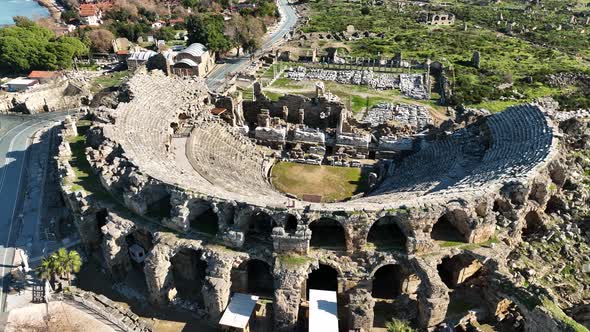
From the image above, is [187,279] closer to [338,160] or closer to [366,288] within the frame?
[366,288]

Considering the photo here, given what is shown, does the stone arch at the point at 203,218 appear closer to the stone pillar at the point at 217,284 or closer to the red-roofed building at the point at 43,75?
the stone pillar at the point at 217,284

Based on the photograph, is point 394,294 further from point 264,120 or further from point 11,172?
point 11,172

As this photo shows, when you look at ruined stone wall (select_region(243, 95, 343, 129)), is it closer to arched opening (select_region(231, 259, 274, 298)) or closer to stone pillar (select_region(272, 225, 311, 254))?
arched opening (select_region(231, 259, 274, 298))

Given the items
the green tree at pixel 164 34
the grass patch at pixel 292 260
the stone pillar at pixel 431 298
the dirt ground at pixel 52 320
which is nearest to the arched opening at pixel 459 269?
the stone pillar at pixel 431 298

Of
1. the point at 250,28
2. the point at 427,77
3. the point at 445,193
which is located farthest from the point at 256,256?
the point at 250,28

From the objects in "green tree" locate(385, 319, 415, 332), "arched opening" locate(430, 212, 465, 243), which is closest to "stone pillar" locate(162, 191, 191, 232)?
"green tree" locate(385, 319, 415, 332)

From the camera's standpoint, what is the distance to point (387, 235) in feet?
100

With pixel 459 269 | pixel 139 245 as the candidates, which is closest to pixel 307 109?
pixel 139 245

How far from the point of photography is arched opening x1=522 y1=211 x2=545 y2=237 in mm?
33406

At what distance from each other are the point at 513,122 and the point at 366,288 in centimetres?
2489

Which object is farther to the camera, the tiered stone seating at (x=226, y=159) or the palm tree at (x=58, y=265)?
the tiered stone seating at (x=226, y=159)

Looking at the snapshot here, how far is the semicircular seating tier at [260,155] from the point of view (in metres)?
32.8

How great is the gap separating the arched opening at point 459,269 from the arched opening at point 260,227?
41.3 ft

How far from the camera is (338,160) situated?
49812 millimetres
